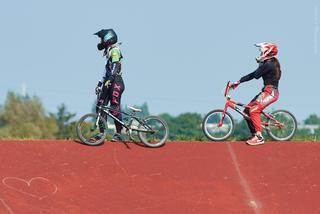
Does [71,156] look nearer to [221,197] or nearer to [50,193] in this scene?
[50,193]

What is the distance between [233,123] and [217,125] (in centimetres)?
31

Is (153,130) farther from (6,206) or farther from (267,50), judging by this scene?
(6,206)

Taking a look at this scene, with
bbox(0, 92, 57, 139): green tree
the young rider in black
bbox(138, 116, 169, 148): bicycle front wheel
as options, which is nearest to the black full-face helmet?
the young rider in black

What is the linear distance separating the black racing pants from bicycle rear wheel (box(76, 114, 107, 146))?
13.0 inches

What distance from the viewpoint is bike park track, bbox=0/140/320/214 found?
12852 millimetres

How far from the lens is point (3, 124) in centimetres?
7744

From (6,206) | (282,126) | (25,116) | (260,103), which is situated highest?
(25,116)

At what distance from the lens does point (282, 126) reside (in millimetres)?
16375

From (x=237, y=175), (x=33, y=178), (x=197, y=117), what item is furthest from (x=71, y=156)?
(x=197, y=117)

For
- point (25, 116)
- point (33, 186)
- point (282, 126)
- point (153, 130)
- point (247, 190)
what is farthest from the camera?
point (25, 116)

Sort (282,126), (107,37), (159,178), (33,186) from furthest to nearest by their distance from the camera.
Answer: (282,126), (107,37), (159,178), (33,186)

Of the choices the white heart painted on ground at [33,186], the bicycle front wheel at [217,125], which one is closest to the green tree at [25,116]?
the bicycle front wheel at [217,125]

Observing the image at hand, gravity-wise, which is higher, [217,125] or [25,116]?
[25,116]

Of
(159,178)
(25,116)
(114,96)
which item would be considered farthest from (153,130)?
(25,116)
